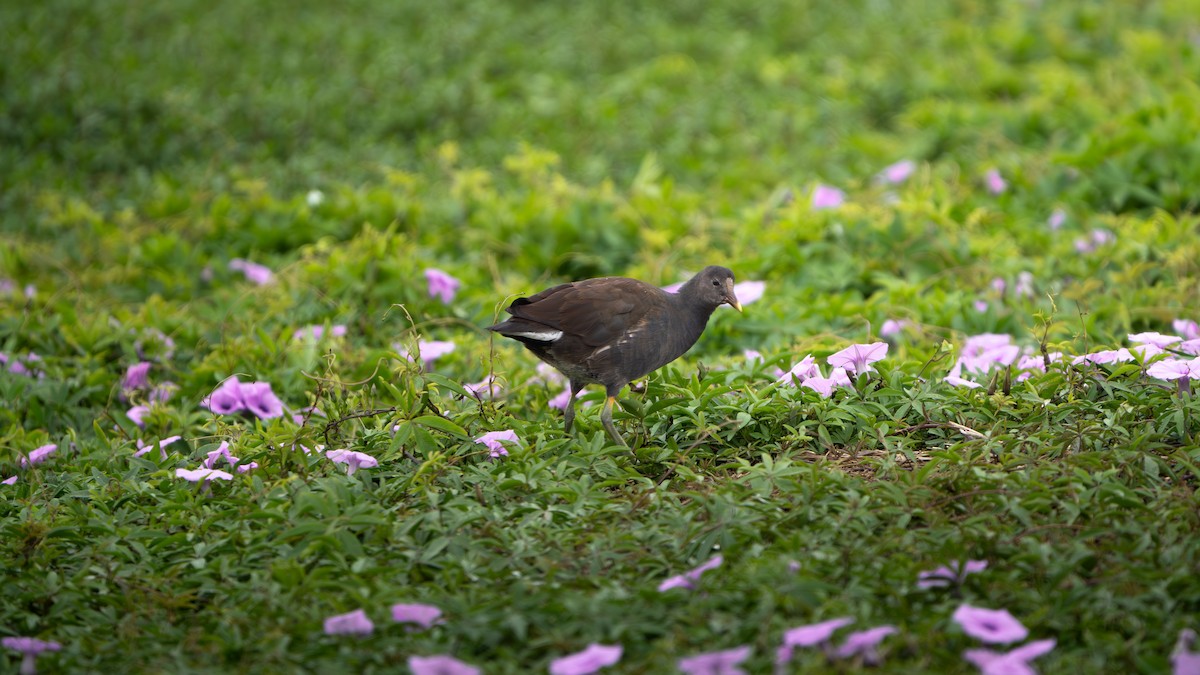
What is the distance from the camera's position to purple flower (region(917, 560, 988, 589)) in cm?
328

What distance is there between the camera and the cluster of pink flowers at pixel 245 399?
4742 mm

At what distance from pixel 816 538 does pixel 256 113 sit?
629cm

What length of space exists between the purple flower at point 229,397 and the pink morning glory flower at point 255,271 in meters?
1.52

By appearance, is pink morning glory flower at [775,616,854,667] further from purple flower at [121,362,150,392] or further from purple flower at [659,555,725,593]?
purple flower at [121,362,150,392]

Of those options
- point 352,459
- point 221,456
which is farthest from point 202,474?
point 352,459

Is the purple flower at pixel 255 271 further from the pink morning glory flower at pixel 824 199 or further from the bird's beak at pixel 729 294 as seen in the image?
the pink morning glory flower at pixel 824 199

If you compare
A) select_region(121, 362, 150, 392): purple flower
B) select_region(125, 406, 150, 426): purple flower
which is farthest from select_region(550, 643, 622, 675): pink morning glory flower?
select_region(121, 362, 150, 392): purple flower

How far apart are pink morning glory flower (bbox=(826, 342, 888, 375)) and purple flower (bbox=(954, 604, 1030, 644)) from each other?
1361 millimetres

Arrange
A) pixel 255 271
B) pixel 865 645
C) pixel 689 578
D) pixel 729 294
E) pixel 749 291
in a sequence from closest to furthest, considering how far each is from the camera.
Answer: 1. pixel 865 645
2. pixel 689 578
3. pixel 729 294
4. pixel 749 291
5. pixel 255 271

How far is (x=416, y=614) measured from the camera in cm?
323

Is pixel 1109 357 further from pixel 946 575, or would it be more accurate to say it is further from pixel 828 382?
pixel 946 575

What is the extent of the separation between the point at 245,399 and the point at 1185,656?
128 inches

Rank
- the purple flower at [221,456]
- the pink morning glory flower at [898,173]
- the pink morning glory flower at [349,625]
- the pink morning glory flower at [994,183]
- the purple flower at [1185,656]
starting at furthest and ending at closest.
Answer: the pink morning glory flower at [898,173] < the pink morning glory flower at [994,183] < the purple flower at [221,456] < the pink morning glory flower at [349,625] < the purple flower at [1185,656]

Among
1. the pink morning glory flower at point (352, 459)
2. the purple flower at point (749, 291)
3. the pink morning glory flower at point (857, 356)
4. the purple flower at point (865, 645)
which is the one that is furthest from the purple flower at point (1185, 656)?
the purple flower at point (749, 291)
